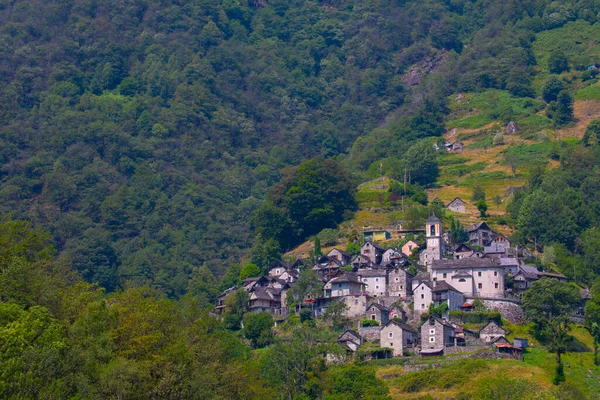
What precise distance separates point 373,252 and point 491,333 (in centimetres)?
1982

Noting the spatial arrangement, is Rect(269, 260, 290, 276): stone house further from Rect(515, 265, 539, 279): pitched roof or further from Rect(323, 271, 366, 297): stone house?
Rect(515, 265, 539, 279): pitched roof

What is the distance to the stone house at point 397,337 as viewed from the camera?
88.3 meters

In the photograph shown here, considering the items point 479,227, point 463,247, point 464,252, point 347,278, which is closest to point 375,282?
point 347,278

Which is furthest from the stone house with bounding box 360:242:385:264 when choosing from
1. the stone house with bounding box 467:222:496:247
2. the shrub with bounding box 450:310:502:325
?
the shrub with bounding box 450:310:502:325

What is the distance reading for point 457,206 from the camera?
400 feet

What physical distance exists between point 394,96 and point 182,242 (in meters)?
67.4

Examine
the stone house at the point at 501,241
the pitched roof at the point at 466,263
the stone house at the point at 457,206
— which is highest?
the stone house at the point at 457,206

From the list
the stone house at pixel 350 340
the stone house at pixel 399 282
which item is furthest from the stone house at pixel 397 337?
the stone house at pixel 399 282

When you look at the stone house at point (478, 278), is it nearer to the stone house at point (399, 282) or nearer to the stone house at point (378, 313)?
the stone house at point (399, 282)

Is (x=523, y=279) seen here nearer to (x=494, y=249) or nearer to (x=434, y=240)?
(x=494, y=249)

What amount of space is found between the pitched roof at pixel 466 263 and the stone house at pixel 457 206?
82.5 feet

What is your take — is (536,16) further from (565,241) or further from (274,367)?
(274,367)

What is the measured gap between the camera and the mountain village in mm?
88125

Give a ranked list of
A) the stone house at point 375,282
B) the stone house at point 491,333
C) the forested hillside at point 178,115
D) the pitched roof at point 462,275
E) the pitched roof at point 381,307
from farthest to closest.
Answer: the forested hillside at point 178,115
the stone house at point 375,282
the pitched roof at point 462,275
the pitched roof at point 381,307
the stone house at point 491,333
